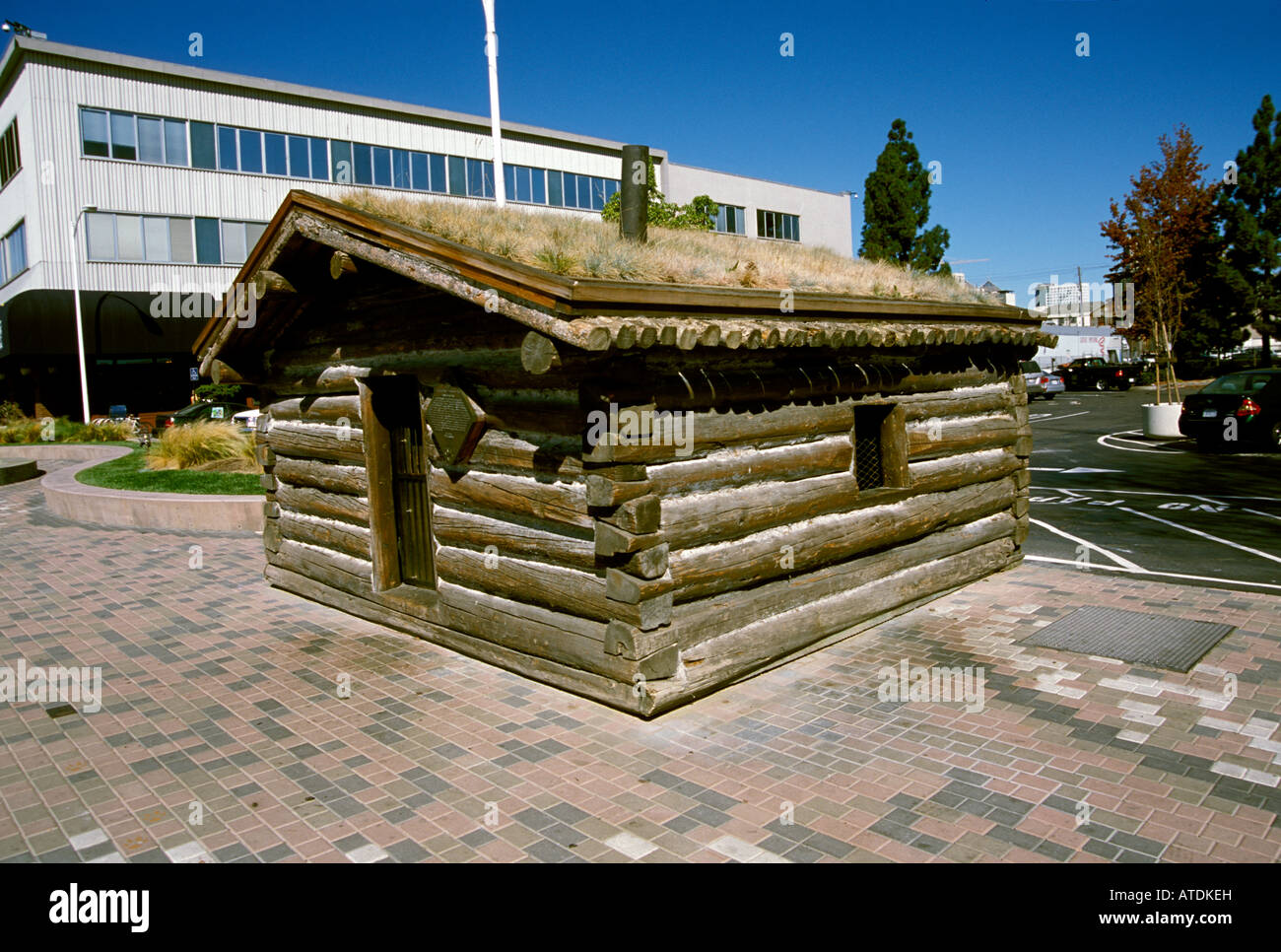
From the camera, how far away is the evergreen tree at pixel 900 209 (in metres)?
38.7

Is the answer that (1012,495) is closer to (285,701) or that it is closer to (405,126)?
(285,701)

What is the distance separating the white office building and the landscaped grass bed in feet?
50.7

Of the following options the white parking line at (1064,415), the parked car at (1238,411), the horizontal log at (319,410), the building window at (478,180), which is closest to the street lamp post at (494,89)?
the horizontal log at (319,410)

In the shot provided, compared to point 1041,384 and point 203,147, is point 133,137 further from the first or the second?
point 1041,384

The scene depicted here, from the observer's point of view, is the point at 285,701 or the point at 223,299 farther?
the point at 223,299

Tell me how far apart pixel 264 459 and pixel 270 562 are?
1.21m

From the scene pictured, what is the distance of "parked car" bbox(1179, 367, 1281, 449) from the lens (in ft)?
61.2

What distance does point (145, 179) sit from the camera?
31375 mm

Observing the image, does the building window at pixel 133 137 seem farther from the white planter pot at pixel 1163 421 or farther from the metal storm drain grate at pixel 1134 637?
the metal storm drain grate at pixel 1134 637

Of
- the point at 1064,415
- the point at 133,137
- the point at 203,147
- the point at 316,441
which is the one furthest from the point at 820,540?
the point at 203,147

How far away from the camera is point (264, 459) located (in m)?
9.77

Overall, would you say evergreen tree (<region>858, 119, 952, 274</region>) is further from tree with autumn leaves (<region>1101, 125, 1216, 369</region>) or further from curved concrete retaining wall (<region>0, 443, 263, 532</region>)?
curved concrete retaining wall (<region>0, 443, 263, 532</region>)

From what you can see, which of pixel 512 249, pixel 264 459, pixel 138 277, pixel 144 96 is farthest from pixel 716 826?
pixel 144 96

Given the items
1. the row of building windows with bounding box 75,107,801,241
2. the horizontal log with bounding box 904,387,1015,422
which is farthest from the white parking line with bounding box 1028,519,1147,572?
the row of building windows with bounding box 75,107,801,241
